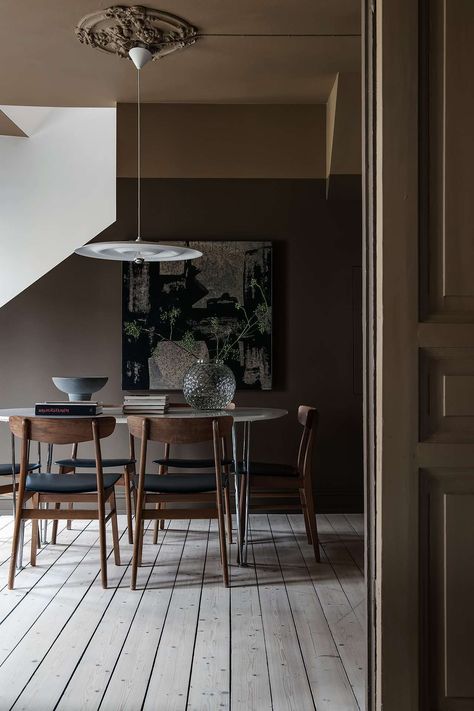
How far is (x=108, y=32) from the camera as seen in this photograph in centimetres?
407

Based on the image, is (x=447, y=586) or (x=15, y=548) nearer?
(x=447, y=586)

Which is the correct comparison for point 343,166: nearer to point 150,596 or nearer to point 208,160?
point 208,160

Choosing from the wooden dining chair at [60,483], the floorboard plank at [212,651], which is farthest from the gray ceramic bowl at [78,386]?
the floorboard plank at [212,651]

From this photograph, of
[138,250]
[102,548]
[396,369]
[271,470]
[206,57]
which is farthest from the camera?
[206,57]

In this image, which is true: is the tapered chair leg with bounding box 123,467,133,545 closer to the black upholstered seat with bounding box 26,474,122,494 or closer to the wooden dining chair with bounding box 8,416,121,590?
the black upholstered seat with bounding box 26,474,122,494

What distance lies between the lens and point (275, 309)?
17.8ft

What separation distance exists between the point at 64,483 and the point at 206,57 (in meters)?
2.59

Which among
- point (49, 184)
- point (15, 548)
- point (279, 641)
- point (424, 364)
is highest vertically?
point (49, 184)

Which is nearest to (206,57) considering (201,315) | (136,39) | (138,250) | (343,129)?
(136,39)

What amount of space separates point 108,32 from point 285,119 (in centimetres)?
172

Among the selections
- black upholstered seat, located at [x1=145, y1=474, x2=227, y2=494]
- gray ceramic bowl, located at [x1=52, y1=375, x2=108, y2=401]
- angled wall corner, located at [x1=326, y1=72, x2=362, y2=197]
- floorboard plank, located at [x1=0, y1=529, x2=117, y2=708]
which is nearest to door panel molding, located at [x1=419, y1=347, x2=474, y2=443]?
floorboard plank, located at [x1=0, y1=529, x2=117, y2=708]

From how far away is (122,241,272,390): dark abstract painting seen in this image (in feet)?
17.6

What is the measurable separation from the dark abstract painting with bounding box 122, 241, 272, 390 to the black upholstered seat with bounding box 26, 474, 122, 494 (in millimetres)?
1571

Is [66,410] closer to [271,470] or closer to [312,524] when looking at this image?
[271,470]
